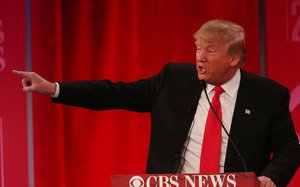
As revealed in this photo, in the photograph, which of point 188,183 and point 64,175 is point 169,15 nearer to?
point 64,175

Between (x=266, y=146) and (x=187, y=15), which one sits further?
(x=187, y=15)

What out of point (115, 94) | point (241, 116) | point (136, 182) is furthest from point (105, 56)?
point (136, 182)

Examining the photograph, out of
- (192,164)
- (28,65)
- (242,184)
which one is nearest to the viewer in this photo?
(242,184)

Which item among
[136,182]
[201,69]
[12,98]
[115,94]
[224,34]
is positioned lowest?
[136,182]

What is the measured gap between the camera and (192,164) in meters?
2.46

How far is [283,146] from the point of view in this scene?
2521 mm

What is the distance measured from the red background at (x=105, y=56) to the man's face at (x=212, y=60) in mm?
1408

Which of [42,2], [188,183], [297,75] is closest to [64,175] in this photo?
[42,2]

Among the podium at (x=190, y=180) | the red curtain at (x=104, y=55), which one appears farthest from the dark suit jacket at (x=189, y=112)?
the red curtain at (x=104, y=55)

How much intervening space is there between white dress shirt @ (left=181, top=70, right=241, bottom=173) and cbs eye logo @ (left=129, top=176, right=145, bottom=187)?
506 millimetres

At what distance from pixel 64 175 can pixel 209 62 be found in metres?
1.79

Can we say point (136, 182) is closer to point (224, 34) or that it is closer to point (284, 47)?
point (224, 34)

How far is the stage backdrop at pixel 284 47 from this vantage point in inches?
154

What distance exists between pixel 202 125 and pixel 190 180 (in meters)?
0.54
